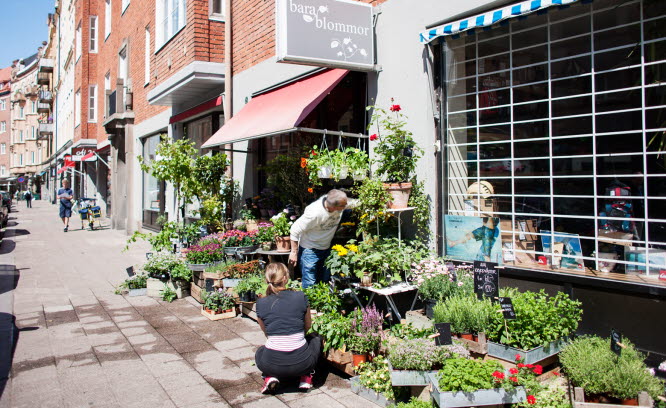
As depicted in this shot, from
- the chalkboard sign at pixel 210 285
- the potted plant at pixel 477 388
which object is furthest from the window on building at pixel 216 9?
the potted plant at pixel 477 388

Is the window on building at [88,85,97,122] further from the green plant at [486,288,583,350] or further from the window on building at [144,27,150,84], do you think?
the green plant at [486,288,583,350]

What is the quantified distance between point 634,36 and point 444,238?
2.82m

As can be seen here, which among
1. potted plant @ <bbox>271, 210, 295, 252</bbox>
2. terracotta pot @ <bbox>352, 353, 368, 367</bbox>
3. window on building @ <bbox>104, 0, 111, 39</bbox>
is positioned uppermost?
window on building @ <bbox>104, 0, 111, 39</bbox>

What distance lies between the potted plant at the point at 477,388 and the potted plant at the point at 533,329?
0.54m

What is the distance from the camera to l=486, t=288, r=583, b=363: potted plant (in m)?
4.26

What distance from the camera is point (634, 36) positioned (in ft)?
16.0

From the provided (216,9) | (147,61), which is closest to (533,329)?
(216,9)

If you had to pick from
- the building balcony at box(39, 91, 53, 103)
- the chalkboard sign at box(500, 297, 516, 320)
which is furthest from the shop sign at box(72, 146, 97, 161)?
the chalkboard sign at box(500, 297, 516, 320)

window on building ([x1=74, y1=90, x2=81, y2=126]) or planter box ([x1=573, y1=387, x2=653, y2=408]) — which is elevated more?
window on building ([x1=74, y1=90, x2=81, y2=126])

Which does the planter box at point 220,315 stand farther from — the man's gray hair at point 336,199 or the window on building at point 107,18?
the window on building at point 107,18

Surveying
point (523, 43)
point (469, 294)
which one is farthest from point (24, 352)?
point (523, 43)

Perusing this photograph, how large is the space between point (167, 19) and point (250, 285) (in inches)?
357

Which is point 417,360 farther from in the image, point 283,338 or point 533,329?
point 283,338

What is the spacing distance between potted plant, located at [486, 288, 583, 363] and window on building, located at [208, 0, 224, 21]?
9359mm
